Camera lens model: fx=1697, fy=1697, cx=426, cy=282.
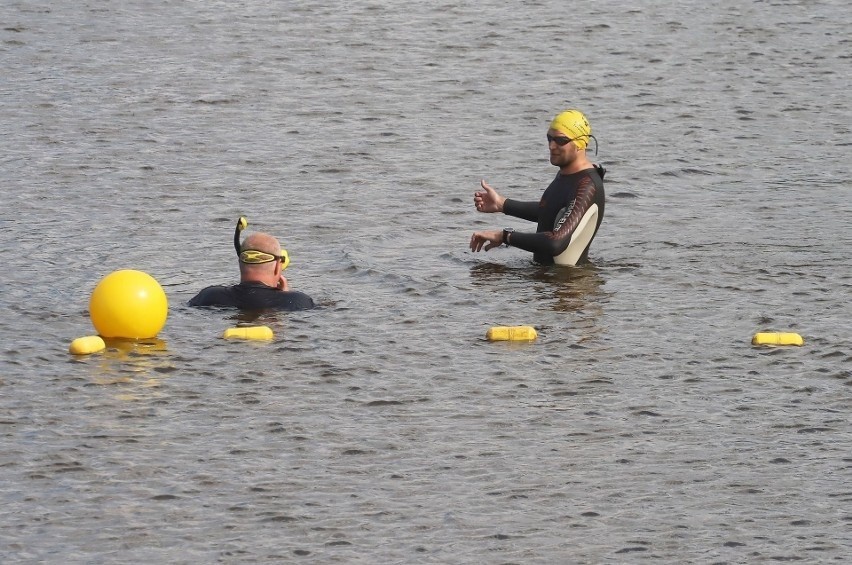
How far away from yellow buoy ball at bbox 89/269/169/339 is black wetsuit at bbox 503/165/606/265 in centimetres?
385

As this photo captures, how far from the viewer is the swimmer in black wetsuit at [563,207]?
16.3 meters

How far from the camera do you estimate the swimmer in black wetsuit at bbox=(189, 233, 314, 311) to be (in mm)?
14445

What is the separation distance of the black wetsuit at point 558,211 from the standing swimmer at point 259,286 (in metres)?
2.42

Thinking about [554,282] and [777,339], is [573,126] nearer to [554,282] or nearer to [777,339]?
[554,282]

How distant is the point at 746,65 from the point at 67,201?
1239cm

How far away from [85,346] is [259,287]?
1.82m

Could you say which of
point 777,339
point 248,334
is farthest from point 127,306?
point 777,339

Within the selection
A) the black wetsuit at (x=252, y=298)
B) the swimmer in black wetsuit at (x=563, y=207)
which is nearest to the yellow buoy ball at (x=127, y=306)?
the black wetsuit at (x=252, y=298)

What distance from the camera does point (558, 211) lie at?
1648 cm

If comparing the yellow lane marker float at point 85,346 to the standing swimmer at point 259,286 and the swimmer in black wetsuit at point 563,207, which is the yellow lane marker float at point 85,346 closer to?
the standing swimmer at point 259,286

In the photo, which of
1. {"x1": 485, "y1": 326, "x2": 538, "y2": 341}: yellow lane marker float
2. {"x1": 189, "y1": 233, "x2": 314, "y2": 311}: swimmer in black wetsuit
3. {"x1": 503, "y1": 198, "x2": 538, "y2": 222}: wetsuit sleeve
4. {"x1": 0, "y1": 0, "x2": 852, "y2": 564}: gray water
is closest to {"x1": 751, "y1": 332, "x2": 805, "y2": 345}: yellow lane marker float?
{"x1": 0, "y1": 0, "x2": 852, "y2": 564}: gray water

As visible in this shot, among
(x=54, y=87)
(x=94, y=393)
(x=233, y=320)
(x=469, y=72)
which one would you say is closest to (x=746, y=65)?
(x=469, y=72)

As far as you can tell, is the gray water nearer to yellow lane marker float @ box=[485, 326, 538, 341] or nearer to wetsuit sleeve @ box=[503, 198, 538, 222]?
yellow lane marker float @ box=[485, 326, 538, 341]

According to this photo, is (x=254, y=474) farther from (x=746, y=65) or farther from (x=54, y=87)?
(x=746, y=65)
